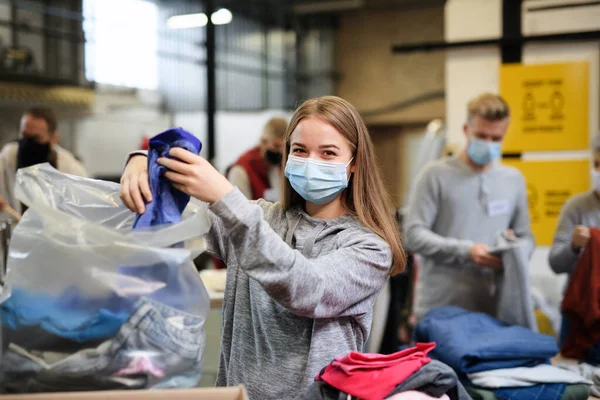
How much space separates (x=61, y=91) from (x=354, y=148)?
6953 millimetres

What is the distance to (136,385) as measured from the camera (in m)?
0.88

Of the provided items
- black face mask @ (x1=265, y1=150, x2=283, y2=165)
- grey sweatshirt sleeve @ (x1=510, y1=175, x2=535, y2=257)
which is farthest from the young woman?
black face mask @ (x1=265, y1=150, x2=283, y2=165)

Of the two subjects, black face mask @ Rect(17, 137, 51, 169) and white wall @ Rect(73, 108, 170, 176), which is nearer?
black face mask @ Rect(17, 137, 51, 169)

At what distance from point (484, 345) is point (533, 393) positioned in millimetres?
176

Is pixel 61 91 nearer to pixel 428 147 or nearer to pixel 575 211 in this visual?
pixel 428 147

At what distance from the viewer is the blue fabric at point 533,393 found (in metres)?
1.65

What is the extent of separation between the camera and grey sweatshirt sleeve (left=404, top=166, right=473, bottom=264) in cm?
229

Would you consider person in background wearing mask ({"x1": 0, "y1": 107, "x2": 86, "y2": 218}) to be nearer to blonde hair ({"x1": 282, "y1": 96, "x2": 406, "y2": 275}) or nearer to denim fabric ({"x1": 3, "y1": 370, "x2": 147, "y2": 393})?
blonde hair ({"x1": 282, "y1": 96, "x2": 406, "y2": 275})

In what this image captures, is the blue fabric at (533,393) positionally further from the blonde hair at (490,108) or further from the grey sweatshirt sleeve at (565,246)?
the blonde hair at (490,108)

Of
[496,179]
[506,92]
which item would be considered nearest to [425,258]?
[496,179]

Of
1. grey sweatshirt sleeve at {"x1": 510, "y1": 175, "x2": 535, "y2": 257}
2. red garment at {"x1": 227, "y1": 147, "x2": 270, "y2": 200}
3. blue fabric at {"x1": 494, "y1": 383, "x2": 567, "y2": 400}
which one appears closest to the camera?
blue fabric at {"x1": 494, "y1": 383, "x2": 567, "y2": 400}

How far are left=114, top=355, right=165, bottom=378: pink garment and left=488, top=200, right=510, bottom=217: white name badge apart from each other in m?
1.85

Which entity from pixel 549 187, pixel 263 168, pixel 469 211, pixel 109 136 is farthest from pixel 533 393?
pixel 109 136

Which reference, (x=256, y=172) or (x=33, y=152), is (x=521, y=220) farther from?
(x=33, y=152)
